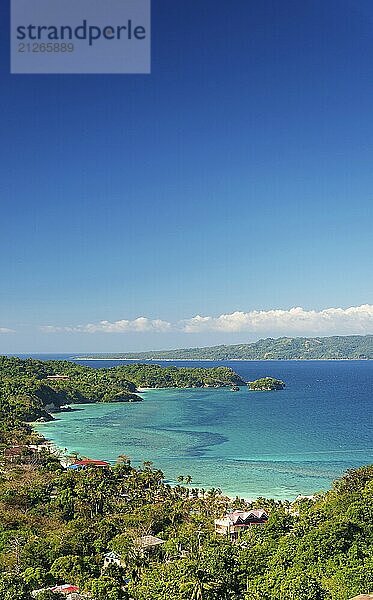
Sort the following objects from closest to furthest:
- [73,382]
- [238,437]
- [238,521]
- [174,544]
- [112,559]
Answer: [174,544], [112,559], [238,521], [238,437], [73,382]

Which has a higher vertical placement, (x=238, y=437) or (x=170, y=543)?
(x=170, y=543)

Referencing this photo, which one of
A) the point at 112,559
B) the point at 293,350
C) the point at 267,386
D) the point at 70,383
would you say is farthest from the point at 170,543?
the point at 293,350

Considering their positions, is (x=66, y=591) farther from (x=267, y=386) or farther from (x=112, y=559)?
(x=267, y=386)

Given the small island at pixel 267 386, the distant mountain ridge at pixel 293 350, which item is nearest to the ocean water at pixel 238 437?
the small island at pixel 267 386

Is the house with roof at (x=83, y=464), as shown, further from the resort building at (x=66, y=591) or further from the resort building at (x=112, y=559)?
the resort building at (x=66, y=591)

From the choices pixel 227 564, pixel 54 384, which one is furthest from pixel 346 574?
pixel 54 384
